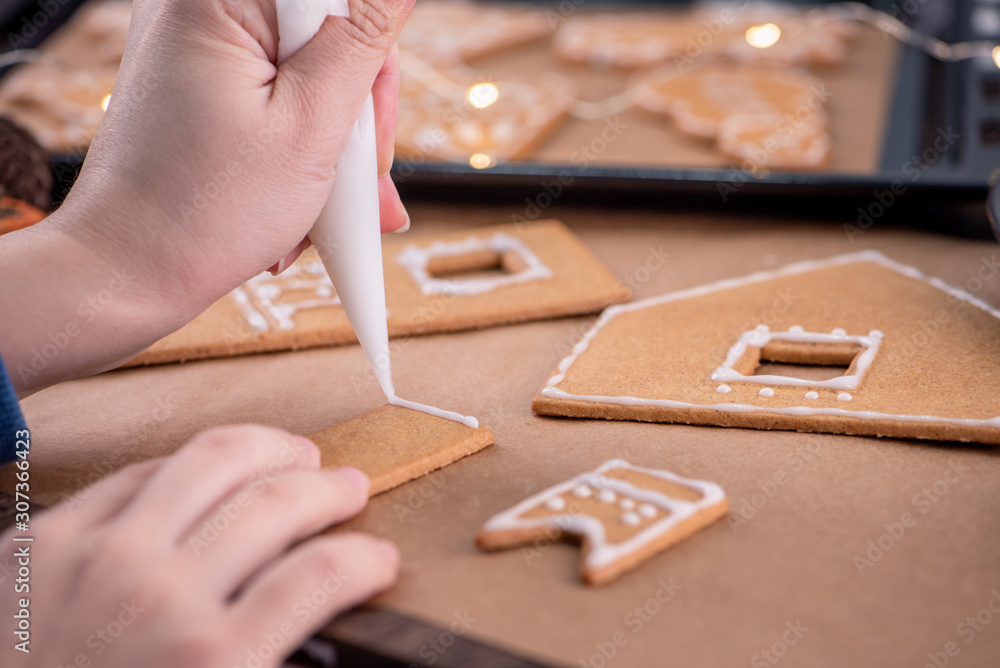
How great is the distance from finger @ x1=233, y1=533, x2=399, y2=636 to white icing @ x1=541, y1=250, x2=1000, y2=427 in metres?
0.34

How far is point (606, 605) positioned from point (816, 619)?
150 millimetres

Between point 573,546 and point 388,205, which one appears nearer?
point 573,546

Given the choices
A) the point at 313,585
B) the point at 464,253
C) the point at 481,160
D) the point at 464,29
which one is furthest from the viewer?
the point at 464,29

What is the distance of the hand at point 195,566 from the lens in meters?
0.63

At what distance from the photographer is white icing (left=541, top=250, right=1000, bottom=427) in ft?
2.90

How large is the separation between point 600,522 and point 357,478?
8.5 inches

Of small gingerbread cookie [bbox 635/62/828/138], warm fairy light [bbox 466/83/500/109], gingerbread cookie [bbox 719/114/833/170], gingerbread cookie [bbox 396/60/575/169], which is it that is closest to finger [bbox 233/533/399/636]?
gingerbread cookie [bbox 396/60/575/169]

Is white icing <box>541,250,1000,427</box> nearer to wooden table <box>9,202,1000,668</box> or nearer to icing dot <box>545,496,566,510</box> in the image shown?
wooden table <box>9,202,1000,668</box>

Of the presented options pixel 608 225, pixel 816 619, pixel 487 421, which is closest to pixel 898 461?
pixel 816 619

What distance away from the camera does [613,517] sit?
2.46 ft

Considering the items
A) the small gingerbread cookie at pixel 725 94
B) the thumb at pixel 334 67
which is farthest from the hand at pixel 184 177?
the small gingerbread cookie at pixel 725 94

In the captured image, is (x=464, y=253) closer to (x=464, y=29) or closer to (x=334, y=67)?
(x=334, y=67)

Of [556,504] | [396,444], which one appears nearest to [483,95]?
[396,444]

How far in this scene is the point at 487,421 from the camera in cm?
97
